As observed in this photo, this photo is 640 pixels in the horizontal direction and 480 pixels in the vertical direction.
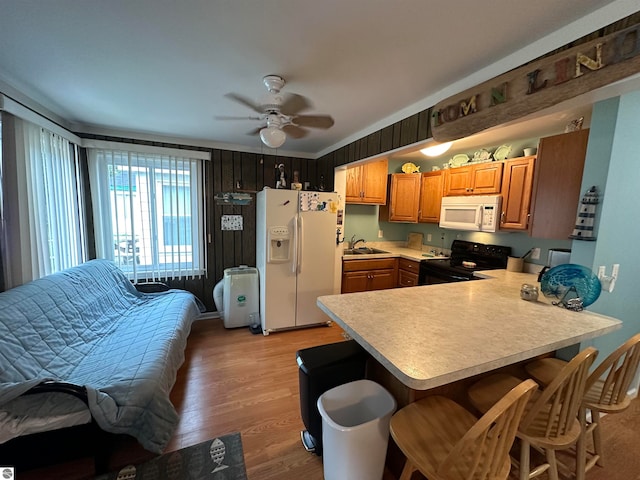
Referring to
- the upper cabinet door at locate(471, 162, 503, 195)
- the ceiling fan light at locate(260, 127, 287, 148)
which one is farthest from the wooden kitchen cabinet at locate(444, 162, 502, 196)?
the ceiling fan light at locate(260, 127, 287, 148)

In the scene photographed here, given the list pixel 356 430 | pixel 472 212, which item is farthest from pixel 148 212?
pixel 472 212

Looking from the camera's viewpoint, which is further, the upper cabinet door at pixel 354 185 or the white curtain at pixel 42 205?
the upper cabinet door at pixel 354 185

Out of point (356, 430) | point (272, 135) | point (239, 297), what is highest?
point (272, 135)

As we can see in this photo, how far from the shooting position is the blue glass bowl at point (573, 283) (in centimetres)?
162

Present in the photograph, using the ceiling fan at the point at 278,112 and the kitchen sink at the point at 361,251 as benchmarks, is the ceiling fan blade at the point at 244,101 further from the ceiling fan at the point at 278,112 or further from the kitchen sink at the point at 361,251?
the kitchen sink at the point at 361,251

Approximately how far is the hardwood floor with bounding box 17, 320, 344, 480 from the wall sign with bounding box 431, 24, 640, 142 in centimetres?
234

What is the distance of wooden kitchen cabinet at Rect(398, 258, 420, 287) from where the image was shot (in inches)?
142

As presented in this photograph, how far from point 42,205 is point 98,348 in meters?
1.37

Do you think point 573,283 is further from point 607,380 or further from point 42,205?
point 42,205

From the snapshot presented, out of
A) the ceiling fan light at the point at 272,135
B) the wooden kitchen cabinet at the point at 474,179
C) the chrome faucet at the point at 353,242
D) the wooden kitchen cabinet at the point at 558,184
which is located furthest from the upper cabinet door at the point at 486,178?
the ceiling fan light at the point at 272,135

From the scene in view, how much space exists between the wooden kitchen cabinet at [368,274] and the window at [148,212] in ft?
6.63

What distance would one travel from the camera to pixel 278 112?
2.01m

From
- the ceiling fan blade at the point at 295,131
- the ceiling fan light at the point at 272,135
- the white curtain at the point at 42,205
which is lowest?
the white curtain at the point at 42,205

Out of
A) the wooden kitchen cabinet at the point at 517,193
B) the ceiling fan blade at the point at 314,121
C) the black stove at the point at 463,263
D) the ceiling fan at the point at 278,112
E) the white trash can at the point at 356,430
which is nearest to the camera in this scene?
the white trash can at the point at 356,430
